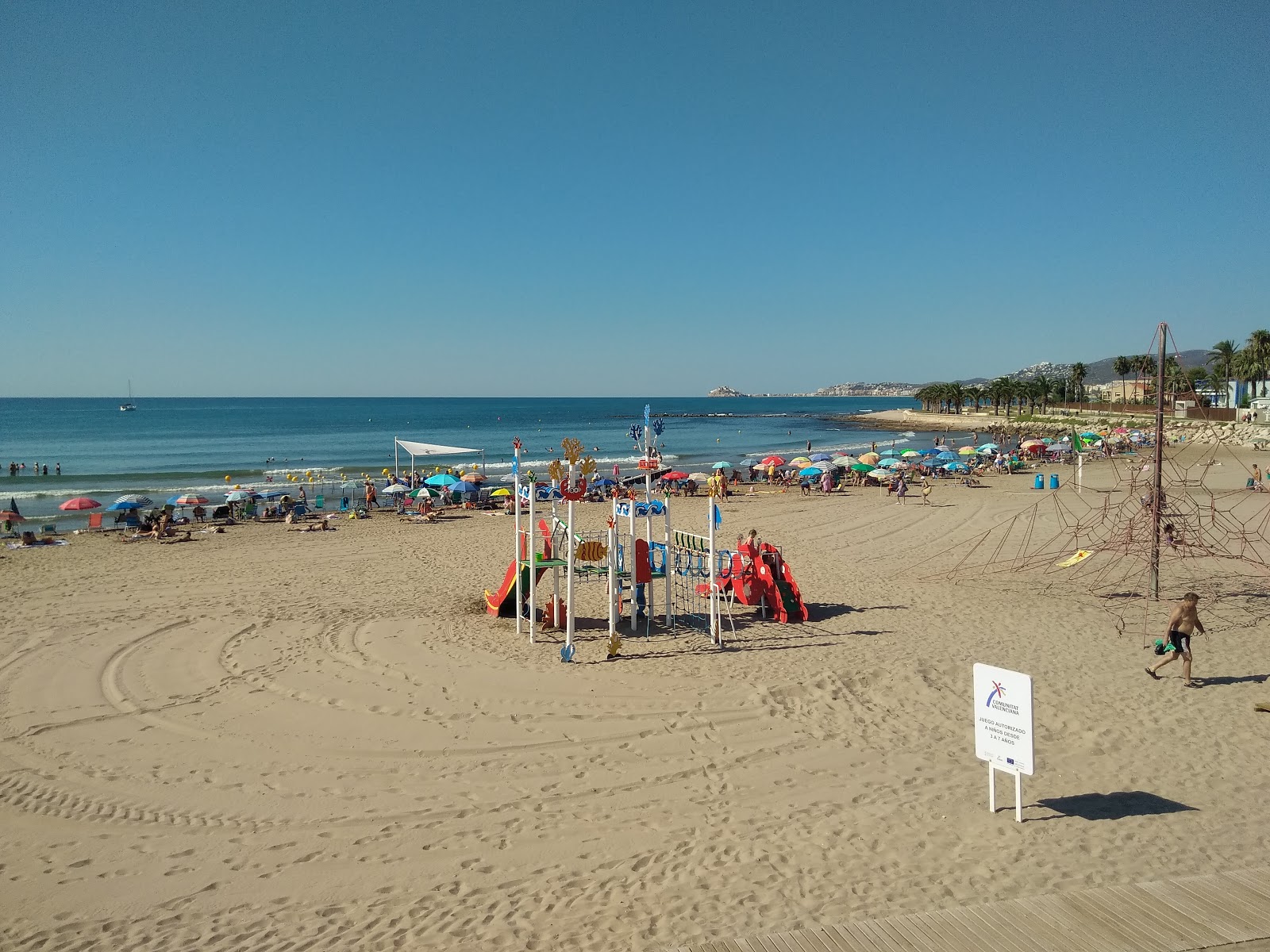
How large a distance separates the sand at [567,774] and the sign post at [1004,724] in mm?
445

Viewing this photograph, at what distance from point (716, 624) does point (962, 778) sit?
4326 millimetres

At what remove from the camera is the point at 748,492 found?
3222 cm

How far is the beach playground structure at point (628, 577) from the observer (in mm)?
10609

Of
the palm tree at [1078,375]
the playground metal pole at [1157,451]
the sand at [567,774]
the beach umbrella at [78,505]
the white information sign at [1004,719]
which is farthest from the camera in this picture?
the palm tree at [1078,375]

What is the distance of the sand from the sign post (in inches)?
17.5

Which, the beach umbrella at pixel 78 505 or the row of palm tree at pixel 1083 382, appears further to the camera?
the row of palm tree at pixel 1083 382

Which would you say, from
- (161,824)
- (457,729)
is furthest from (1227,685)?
(161,824)

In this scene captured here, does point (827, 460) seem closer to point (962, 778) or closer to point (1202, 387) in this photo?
point (962, 778)

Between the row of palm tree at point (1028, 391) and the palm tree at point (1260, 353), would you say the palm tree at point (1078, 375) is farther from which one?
the palm tree at point (1260, 353)

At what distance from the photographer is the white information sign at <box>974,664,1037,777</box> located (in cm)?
580

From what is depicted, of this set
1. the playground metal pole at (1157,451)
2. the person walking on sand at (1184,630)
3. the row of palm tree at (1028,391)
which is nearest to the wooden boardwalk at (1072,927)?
the person walking on sand at (1184,630)

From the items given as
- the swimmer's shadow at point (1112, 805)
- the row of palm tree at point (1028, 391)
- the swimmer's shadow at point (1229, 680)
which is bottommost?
the swimmer's shadow at point (1112, 805)

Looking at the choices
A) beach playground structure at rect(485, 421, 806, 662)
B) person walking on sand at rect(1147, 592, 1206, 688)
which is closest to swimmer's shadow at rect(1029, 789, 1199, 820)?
person walking on sand at rect(1147, 592, 1206, 688)

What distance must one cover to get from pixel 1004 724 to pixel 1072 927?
4.82ft
